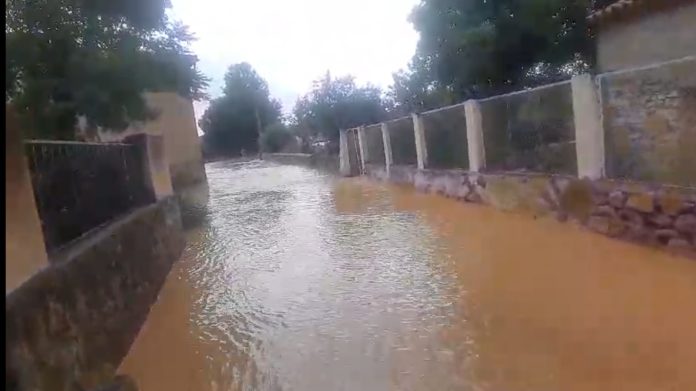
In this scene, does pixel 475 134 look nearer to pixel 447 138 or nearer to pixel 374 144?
pixel 447 138

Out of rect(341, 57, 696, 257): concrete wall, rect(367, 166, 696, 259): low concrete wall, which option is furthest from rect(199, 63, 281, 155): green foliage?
rect(341, 57, 696, 257): concrete wall

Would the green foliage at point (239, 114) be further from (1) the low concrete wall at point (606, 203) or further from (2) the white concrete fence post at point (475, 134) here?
(1) the low concrete wall at point (606, 203)

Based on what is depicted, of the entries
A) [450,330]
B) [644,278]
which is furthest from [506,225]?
[450,330]

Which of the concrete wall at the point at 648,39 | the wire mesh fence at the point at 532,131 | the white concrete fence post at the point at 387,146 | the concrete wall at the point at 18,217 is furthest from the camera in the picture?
the white concrete fence post at the point at 387,146

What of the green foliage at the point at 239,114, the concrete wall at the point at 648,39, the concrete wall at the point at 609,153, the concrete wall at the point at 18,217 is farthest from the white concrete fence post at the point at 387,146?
the green foliage at the point at 239,114

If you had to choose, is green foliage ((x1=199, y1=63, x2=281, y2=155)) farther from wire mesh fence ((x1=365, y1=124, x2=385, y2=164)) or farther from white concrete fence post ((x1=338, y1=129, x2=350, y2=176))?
wire mesh fence ((x1=365, y1=124, x2=385, y2=164))

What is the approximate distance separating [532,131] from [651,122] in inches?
61.5

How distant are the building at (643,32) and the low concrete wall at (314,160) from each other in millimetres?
12558

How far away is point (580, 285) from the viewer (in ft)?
15.7

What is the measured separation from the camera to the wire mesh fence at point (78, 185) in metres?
4.05

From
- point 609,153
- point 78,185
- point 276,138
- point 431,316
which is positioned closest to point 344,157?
point 609,153

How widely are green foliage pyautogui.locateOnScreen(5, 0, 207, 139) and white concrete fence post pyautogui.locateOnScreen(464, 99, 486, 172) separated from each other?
19.3 feet

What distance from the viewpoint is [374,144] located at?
17.7 meters

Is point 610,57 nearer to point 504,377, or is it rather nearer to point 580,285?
point 580,285
